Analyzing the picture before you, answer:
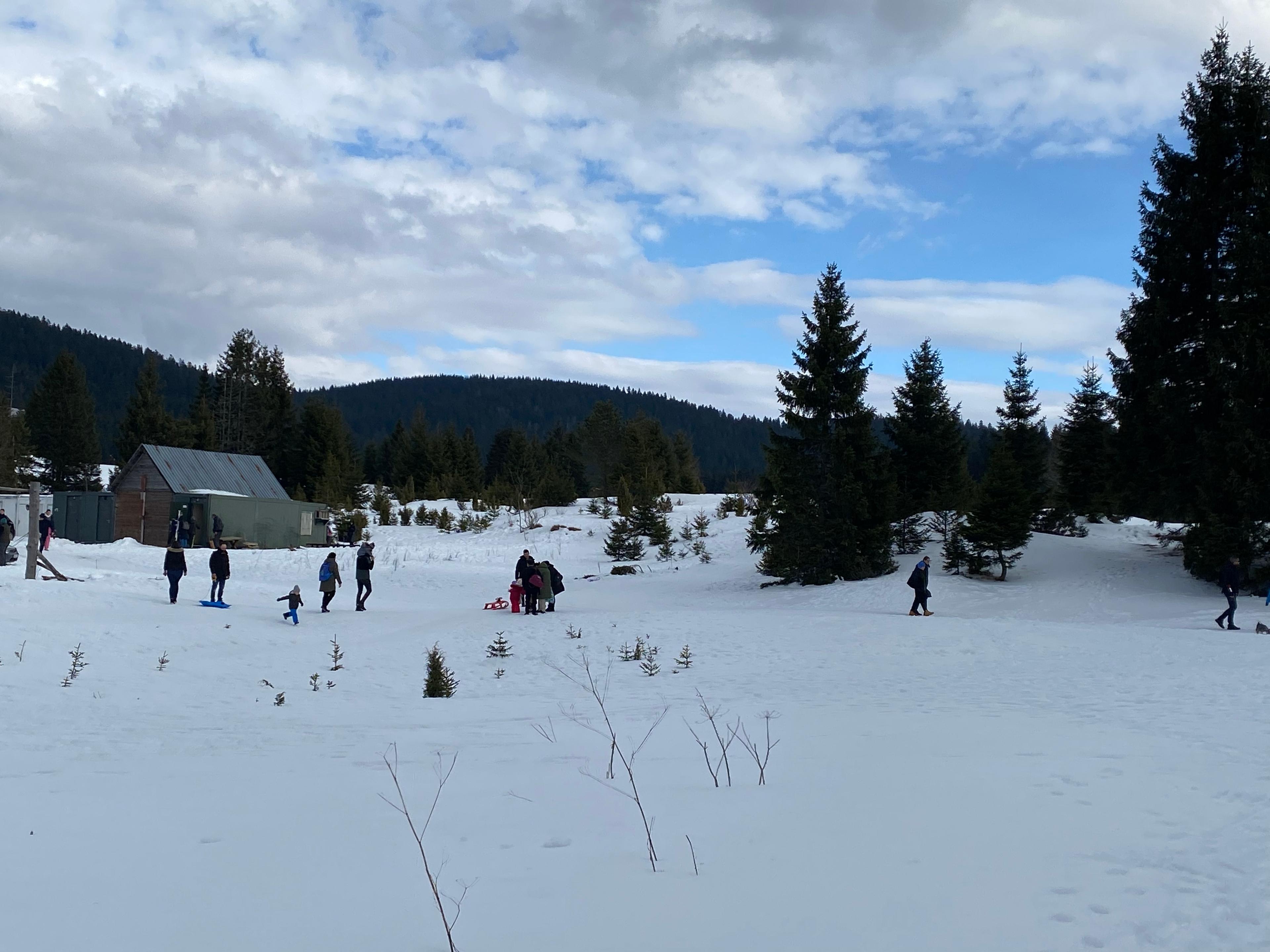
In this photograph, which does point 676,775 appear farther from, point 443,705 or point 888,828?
point 443,705

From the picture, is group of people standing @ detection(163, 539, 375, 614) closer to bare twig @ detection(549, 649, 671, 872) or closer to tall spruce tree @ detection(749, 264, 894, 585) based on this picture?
bare twig @ detection(549, 649, 671, 872)

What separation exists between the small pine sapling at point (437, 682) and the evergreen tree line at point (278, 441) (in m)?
43.2

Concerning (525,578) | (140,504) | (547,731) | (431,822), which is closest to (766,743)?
(547,731)

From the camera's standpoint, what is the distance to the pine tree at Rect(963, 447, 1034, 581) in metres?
27.2

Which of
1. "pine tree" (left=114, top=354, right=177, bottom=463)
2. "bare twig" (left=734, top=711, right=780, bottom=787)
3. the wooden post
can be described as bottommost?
"bare twig" (left=734, top=711, right=780, bottom=787)

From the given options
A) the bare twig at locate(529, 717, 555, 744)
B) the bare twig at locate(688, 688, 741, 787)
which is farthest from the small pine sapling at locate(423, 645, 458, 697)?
the bare twig at locate(688, 688, 741, 787)

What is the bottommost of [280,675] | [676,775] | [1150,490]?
[280,675]

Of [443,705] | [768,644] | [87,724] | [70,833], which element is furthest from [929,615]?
[70,833]

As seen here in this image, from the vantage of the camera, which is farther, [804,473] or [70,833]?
[804,473]

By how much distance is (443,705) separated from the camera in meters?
12.1

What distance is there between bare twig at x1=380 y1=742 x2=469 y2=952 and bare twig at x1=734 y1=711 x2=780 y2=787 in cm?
247

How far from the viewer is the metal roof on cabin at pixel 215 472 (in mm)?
40062

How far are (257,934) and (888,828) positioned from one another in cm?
367

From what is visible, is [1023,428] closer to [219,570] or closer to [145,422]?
[219,570]
